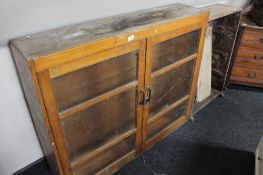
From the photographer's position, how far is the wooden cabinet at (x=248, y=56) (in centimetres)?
201

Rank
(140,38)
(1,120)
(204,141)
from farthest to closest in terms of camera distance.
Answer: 1. (204,141)
2. (1,120)
3. (140,38)

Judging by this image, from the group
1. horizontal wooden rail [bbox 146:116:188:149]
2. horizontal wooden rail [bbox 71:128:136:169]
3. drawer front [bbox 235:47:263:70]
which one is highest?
drawer front [bbox 235:47:263:70]

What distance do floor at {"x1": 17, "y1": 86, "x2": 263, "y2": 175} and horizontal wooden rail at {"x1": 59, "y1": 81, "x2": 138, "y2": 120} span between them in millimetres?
697

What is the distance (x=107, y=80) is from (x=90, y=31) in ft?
0.85

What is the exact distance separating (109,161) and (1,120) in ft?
2.31

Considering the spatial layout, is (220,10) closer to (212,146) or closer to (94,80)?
(212,146)

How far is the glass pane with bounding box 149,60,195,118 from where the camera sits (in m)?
1.47

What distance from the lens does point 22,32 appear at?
1029 millimetres

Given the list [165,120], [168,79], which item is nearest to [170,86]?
[168,79]

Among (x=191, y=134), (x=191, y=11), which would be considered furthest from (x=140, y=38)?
(x=191, y=134)

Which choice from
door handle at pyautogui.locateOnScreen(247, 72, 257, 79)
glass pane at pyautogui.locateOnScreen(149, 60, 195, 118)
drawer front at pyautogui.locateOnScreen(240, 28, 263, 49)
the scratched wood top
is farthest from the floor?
the scratched wood top

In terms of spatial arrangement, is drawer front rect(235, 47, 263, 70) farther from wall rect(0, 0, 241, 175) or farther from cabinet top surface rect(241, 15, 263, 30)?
wall rect(0, 0, 241, 175)

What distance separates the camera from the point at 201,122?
1.98m

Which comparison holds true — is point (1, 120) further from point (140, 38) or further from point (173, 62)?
point (173, 62)
